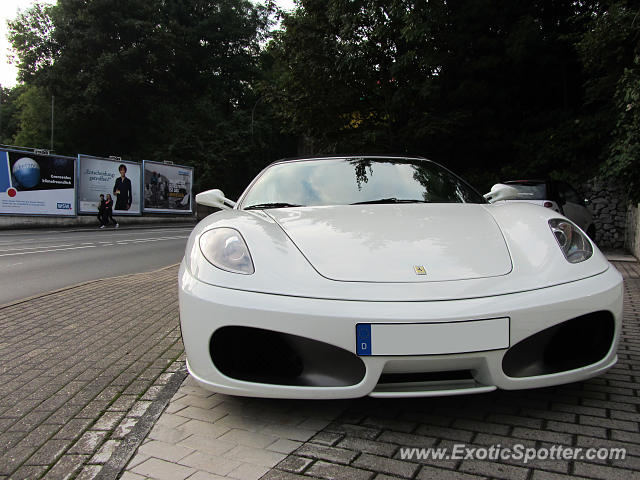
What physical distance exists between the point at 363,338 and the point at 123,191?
26621 mm

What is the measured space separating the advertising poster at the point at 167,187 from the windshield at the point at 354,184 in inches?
1035

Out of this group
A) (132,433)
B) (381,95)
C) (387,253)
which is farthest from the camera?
(381,95)

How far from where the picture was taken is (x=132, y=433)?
2170 mm

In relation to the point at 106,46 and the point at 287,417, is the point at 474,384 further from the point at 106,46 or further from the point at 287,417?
the point at 106,46

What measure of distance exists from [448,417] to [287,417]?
705mm

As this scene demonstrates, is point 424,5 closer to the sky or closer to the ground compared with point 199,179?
closer to the sky

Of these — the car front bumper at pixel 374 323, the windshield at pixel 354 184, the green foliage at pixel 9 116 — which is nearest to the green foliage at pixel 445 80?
the windshield at pixel 354 184

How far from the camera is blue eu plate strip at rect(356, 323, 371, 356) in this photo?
1.97 meters

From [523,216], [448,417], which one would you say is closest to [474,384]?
[448,417]

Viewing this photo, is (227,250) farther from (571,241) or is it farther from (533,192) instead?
(533,192)

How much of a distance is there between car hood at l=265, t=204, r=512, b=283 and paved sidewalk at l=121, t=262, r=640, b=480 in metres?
0.62

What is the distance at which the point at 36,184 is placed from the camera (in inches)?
863

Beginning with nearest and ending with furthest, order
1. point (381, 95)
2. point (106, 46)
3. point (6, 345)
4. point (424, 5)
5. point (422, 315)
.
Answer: point (422, 315) → point (6, 345) → point (424, 5) → point (381, 95) → point (106, 46)

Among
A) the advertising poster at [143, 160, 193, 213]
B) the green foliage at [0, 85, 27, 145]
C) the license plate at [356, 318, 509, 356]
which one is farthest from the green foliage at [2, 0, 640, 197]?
the green foliage at [0, 85, 27, 145]
